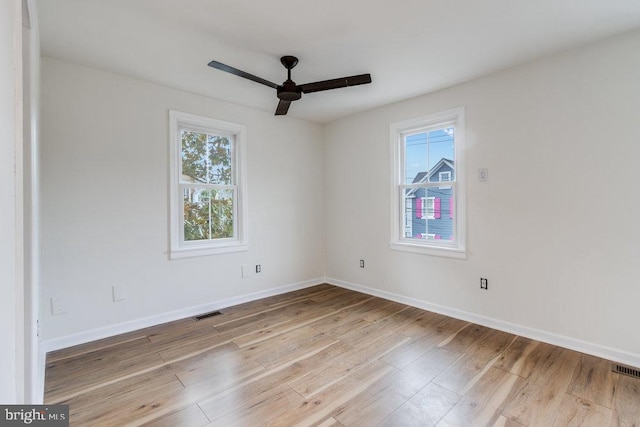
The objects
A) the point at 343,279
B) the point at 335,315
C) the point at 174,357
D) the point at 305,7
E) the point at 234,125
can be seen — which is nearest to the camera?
the point at 305,7

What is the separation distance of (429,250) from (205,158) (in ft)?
9.36

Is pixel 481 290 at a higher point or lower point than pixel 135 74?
lower

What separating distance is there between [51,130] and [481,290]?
4271 millimetres

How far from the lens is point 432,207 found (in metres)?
3.60

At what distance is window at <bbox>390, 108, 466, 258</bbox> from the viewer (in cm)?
329

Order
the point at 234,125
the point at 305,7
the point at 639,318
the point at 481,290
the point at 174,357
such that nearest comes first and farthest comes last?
the point at 305,7, the point at 639,318, the point at 174,357, the point at 481,290, the point at 234,125

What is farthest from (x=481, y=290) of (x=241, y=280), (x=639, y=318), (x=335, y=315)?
(x=241, y=280)

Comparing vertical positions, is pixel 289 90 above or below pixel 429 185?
above

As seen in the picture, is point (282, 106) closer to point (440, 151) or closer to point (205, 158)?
point (205, 158)

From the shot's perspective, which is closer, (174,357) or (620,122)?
(620,122)

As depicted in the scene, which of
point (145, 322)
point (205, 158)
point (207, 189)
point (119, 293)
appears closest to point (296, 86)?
point (205, 158)

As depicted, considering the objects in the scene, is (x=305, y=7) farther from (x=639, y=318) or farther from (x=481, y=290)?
(x=639, y=318)

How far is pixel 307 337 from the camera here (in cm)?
286

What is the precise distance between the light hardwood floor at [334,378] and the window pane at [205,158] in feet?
5.45
